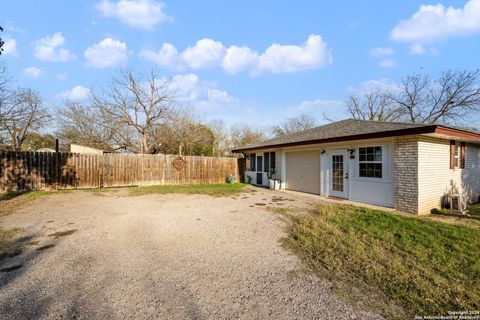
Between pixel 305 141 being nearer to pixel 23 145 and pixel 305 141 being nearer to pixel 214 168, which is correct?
pixel 214 168

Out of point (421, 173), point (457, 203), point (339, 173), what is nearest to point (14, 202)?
point (339, 173)

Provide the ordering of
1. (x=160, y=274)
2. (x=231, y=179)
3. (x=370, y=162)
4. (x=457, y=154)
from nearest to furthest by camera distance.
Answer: (x=160, y=274), (x=370, y=162), (x=457, y=154), (x=231, y=179)

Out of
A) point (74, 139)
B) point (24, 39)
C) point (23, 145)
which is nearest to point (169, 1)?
point (24, 39)

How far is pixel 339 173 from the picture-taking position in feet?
29.9

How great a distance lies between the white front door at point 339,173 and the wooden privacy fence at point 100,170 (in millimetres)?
8508

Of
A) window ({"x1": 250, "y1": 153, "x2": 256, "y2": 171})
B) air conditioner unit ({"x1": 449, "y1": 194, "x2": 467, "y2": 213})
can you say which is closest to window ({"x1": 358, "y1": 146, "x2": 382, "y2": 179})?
air conditioner unit ({"x1": 449, "y1": 194, "x2": 467, "y2": 213})

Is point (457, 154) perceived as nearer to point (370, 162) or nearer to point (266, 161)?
point (370, 162)

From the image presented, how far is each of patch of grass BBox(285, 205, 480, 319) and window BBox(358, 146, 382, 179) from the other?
6.89ft

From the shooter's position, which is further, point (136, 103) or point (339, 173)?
point (136, 103)

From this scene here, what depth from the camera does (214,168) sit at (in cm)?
1594

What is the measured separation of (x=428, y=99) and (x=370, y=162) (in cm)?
2023

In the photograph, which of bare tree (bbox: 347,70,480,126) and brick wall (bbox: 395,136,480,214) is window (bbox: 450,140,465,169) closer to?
brick wall (bbox: 395,136,480,214)

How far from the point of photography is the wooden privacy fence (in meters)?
10.7

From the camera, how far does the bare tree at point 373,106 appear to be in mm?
24083
